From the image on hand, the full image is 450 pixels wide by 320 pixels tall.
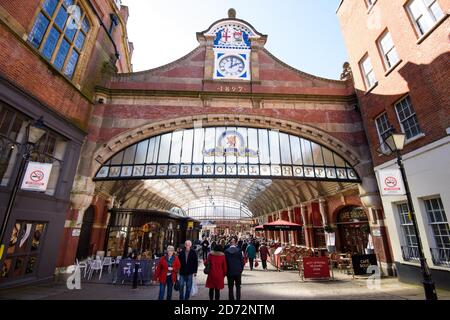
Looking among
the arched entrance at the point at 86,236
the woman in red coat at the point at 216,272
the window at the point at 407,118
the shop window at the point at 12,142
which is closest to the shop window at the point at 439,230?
the window at the point at 407,118

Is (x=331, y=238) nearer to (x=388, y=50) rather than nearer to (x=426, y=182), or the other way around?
(x=426, y=182)

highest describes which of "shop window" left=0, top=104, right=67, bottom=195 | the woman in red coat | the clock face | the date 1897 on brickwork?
the clock face

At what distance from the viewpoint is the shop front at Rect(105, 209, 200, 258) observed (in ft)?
45.0

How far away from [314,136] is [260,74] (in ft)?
17.2

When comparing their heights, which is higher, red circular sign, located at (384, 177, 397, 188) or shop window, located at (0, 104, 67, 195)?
shop window, located at (0, 104, 67, 195)

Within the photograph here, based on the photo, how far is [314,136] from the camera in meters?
12.1

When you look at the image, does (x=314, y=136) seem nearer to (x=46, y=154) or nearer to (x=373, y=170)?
Result: (x=373, y=170)

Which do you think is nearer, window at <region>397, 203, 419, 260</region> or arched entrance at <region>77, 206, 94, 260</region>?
window at <region>397, 203, 419, 260</region>

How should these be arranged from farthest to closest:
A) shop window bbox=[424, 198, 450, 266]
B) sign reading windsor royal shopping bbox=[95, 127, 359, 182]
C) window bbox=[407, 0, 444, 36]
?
1. sign reading windsor royal shopping bbox=[95, 127, 359, 182]
2. window bbox=[407, 0, 444, 36]
3. shop window bbox=[424, 198, 450, 266]

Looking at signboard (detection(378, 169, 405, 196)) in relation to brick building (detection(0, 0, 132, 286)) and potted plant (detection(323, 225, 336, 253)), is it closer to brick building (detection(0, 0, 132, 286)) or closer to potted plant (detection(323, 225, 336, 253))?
potted plant (detection(323, 225, 336, 253))

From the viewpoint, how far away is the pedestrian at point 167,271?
6.12m

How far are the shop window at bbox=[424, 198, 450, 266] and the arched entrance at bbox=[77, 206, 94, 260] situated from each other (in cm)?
1812

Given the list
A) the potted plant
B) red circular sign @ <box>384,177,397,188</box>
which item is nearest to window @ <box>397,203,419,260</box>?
red circular sign @ <box>384,177,397,188</box>

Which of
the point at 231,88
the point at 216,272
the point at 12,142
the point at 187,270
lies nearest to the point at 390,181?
the point at 216,272
